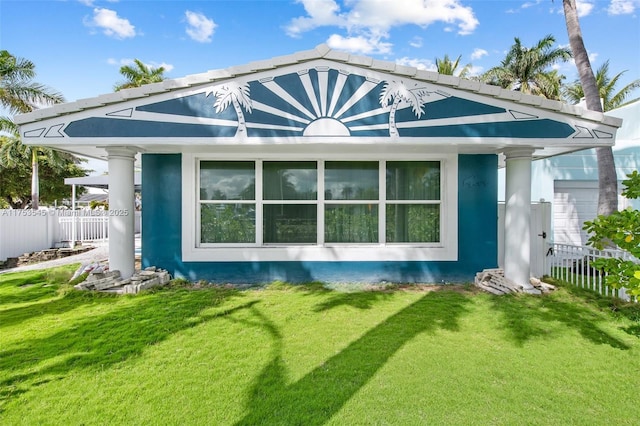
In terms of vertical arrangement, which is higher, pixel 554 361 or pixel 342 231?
pixel 342 231

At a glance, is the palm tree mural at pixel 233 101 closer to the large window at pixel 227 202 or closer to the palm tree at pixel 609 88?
the large window at pixel 227 202

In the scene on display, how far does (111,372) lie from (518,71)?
88.6 ft

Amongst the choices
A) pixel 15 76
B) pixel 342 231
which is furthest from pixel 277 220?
pixel 15 76

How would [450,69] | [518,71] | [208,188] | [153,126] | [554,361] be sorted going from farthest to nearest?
[450,69], [518,71], [208,188], [153,126], [554,361]

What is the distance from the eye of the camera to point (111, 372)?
318 cm

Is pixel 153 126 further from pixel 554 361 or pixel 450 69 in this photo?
pixel 450 69

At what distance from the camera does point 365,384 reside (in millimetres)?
2982

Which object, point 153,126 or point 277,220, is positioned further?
point 277,220

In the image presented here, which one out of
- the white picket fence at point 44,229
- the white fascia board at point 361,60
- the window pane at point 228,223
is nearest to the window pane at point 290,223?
the window pane at point 228,223

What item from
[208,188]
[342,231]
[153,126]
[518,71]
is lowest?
[342,231]

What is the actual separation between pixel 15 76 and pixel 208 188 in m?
15.4

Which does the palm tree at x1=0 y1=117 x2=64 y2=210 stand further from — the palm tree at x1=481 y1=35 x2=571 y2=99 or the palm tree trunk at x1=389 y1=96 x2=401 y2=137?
the palm tree at x1=481 y1=35 x2=571 y2=99

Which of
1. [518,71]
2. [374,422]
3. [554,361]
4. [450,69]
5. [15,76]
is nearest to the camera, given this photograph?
[374,422]

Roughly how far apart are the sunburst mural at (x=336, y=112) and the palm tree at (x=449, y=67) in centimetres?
2151
